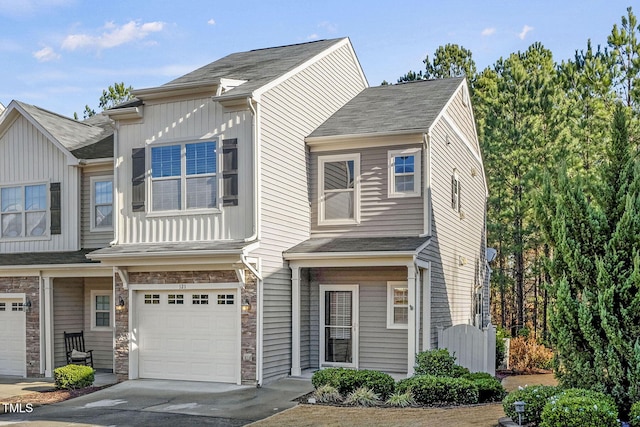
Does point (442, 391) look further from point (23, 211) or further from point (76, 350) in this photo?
point (23, 211)

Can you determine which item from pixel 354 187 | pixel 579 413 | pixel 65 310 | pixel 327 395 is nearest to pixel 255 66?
pixel 354 187

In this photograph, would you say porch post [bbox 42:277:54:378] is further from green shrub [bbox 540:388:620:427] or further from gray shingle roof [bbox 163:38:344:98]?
green shrub [bbox 540:388:620:427]

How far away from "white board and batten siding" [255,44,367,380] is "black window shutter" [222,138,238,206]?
0.57 meters

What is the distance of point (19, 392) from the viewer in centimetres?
1477

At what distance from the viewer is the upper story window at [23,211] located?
18141 mm

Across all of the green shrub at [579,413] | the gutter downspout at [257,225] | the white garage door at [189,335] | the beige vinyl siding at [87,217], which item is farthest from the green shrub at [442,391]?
the beige vinyl siding at [87,217]

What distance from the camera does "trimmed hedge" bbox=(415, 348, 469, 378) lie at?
12.9 meters

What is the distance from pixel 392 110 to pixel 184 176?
5875 mm

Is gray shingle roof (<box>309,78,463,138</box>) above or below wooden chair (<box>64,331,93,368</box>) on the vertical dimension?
above

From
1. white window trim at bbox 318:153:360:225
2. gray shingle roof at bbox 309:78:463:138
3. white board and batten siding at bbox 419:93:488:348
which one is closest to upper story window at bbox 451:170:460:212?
white board and batten siding at bbox 419:93:488:348

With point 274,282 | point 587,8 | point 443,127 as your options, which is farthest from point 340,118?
point 587,8

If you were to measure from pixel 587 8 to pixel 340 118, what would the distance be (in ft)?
27.6

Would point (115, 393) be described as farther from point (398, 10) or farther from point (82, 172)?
point (398, 10)

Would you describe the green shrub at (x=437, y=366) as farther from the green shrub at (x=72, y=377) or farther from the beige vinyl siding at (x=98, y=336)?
the beige vinyl siding at (x=98, y=336)
